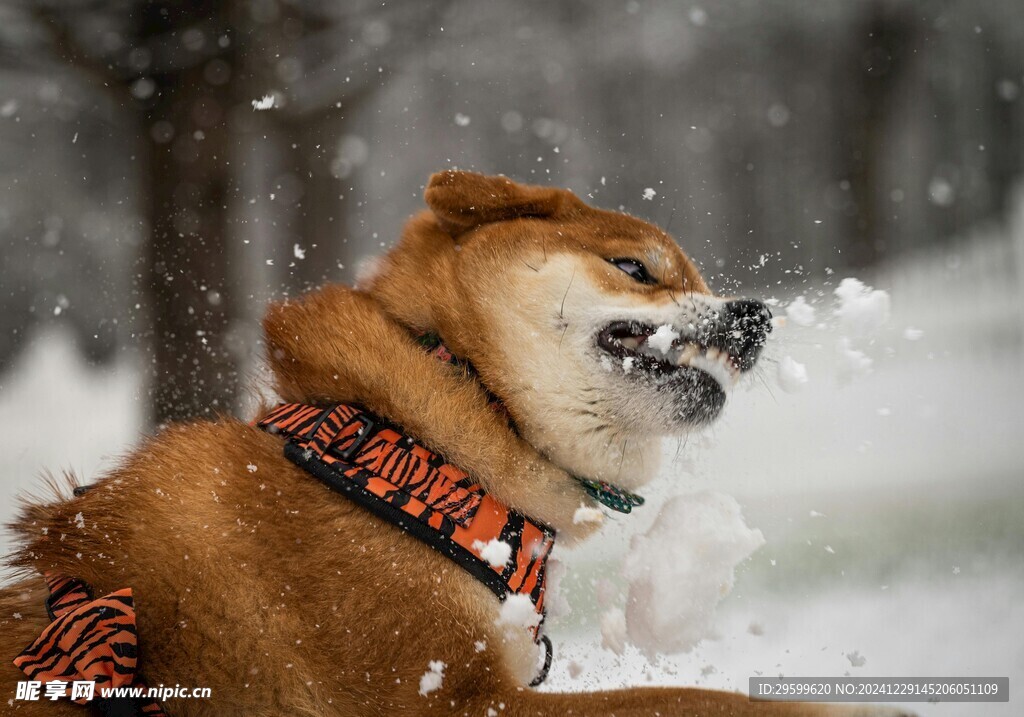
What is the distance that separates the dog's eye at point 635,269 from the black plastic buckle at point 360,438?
82 centimetres

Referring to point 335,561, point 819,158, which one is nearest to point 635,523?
point 335,561

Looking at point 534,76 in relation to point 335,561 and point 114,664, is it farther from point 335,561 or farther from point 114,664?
point 114,664

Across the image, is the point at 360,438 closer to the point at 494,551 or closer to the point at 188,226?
the point at 494,551

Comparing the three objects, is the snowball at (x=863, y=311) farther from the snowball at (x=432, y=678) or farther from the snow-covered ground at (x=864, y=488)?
the snowball at (x=432, y=678)

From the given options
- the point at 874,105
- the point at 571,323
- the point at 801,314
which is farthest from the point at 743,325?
the point at 874,105

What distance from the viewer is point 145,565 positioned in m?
1.34

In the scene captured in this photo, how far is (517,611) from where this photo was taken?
143 cm

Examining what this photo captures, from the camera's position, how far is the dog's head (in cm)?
170

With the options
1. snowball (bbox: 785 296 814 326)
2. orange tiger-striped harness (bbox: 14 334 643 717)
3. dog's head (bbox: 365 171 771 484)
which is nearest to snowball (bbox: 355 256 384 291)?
dog's head (bbox: 365 171 771 484)

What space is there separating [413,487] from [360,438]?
166 millimetres

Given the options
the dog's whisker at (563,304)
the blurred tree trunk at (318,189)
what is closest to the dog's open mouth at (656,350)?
the dog's whisker at (563,304)

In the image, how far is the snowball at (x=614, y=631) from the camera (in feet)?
5.84

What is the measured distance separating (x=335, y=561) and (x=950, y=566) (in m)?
2.65

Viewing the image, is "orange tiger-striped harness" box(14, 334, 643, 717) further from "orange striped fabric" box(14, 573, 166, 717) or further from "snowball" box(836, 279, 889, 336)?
"snowball" box(836, 279, 889, 336)
